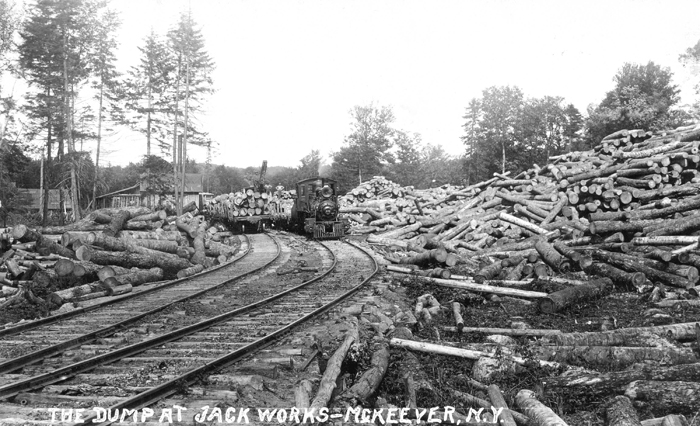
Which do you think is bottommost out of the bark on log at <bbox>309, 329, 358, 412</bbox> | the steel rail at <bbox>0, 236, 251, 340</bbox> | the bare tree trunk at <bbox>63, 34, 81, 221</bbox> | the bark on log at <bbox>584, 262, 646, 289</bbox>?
the steel rail at <bbox>0, 236, 251, 340</bbox>

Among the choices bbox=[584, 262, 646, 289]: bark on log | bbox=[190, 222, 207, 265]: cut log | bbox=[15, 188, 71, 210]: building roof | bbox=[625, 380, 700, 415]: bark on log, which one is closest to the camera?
bbox=[625, 380, 700, 415]: bark on log

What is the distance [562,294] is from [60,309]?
29.7 feet

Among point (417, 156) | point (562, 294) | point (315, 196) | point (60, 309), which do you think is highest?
point (417, 156)

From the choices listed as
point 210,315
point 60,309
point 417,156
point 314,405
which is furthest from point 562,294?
point 417,156

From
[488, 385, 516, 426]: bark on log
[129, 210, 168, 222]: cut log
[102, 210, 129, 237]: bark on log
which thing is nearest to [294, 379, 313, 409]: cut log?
[488, 385, 516, 426]: bark on log

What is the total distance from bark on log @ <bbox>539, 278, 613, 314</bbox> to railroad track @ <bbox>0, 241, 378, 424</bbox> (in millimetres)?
3704

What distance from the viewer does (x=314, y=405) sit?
13.2ft

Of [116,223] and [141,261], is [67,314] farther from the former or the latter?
[116,223]

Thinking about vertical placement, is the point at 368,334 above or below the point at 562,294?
below

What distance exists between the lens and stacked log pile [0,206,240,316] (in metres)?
9.97

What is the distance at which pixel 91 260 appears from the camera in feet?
38.9

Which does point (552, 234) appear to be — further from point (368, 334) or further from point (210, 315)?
point (210, 315)

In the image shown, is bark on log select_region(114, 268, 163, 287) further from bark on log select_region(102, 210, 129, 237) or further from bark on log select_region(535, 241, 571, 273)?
bark on log select_region(535, 241, 571, 273)

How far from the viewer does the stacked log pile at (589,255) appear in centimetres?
502
